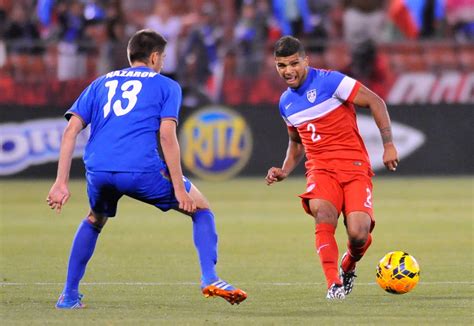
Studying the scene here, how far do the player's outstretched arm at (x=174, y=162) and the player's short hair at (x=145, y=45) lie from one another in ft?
1.76

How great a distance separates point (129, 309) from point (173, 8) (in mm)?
16154

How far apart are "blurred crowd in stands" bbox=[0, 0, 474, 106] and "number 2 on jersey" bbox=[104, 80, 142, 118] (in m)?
13.4

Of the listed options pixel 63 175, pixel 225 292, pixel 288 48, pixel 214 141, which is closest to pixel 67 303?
pixel 63 175

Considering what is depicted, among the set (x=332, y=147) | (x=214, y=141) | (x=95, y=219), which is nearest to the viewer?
(x=95, y=219)

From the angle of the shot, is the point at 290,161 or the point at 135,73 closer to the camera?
the point at 135,73

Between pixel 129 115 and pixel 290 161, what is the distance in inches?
72.7

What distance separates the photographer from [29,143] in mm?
20969

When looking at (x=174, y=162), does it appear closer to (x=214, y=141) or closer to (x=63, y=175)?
(x=63, y=175)

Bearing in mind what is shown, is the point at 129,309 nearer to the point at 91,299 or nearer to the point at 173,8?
the point at 91,299

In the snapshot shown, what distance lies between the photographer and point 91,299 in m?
8.65

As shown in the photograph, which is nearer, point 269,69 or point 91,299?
point 91,299

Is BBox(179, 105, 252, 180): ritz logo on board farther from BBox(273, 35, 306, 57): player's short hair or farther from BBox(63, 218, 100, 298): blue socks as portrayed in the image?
BBox(63, 218, 100, 298): blue socks

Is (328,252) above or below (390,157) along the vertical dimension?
below

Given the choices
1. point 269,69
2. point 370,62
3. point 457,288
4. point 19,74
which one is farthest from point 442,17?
point 457,288
